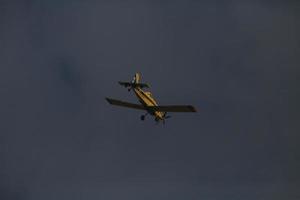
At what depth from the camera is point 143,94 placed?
79.1m

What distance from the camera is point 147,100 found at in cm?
7938

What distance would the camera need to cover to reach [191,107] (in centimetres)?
7581

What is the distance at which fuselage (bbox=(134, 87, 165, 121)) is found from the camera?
78.6 m

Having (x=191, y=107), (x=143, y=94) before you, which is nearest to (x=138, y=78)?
(x=143, y=94)

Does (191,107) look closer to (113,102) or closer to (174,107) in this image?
(174,107)

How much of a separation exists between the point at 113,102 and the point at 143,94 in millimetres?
3740

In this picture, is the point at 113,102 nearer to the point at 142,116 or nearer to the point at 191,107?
the point at 142,116

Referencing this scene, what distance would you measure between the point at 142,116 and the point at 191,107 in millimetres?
5814

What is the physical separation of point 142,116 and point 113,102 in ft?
14.8

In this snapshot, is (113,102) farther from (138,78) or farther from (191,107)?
(191,107)

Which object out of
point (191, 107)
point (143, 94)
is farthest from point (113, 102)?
point (191, 107)

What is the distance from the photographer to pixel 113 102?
7981cm

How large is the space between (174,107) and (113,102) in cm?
730

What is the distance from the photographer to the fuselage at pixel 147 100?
78.6 meters
